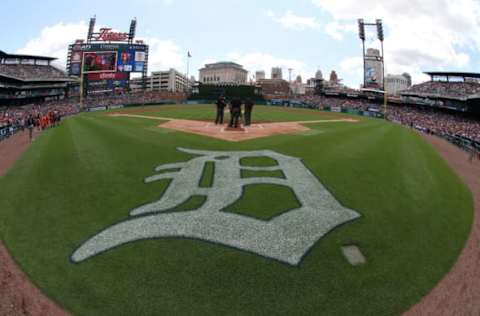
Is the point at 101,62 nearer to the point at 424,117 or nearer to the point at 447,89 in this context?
the point at 424,117

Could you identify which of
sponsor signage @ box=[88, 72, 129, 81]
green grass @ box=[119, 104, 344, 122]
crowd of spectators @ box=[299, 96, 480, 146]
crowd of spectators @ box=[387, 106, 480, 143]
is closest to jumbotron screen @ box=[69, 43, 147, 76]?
sponsor signage @ box=[88, 72, 129, 81]

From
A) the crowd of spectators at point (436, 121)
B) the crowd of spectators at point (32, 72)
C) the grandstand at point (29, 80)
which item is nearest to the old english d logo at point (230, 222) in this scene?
the crowd of spectators at point (436, 121)

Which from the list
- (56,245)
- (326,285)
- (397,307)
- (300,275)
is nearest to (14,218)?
(56,245)

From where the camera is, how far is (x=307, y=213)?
12.8 metres

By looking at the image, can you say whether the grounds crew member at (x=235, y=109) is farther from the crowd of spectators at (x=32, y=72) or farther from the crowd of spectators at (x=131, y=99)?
the crowd of spectators at (x=32, y=72)

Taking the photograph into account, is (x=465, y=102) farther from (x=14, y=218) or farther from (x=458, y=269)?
(x=14, y=218)

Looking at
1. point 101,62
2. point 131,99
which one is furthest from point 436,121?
point 101,62

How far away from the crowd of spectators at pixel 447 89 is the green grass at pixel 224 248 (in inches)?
2257

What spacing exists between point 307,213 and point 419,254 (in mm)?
4142

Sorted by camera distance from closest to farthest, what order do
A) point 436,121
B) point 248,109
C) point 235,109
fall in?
point 235,109
point 248,109
point 436,121

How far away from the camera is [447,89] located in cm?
6988

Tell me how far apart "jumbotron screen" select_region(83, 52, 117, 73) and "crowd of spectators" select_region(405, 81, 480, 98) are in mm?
76264

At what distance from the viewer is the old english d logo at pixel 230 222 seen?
10.6 metres

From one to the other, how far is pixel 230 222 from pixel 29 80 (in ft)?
276
